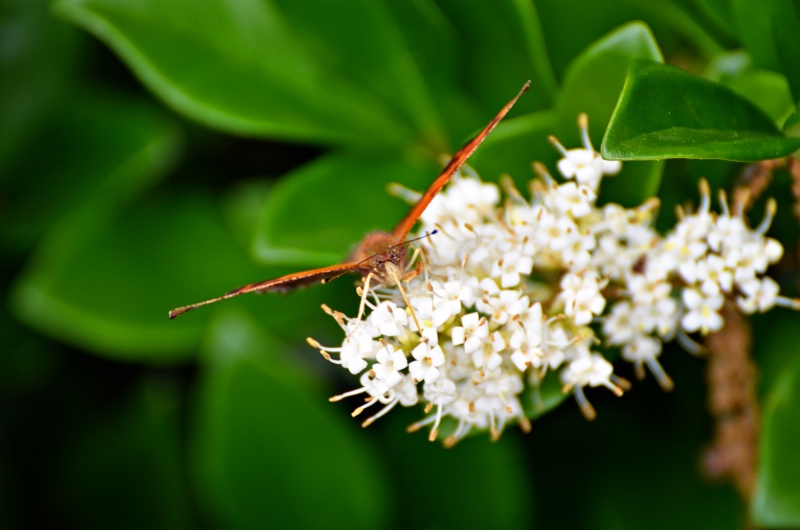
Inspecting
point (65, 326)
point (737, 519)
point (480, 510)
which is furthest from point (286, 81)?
point (737, 519)

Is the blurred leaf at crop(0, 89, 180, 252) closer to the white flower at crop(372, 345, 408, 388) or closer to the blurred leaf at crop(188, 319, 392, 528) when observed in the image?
the blurred leaf at crop(188, 319, 392, 528)

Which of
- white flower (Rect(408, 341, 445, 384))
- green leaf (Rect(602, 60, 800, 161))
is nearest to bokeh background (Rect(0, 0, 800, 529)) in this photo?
green leaf (Rect(602, 60, 800, 161))

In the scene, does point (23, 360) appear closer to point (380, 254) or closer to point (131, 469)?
point (131, 469)

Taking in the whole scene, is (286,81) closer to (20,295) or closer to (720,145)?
(20,295)

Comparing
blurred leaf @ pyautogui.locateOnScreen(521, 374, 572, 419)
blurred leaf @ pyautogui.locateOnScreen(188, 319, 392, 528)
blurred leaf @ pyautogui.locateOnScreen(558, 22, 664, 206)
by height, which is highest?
blurred leaf @ pyautogui.locateOnScreen(558, 22, 664, 206)

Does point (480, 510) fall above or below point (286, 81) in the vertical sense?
below

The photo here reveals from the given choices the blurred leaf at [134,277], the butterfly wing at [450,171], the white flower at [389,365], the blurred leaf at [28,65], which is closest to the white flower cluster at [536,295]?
the white flower at [389,365]

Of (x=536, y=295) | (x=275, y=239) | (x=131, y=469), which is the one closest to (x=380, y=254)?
(x=536, y=295)
